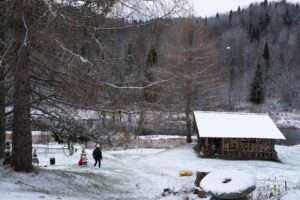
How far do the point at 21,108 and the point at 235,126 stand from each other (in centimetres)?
2177

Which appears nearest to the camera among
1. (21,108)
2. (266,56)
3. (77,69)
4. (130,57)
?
(77,69)

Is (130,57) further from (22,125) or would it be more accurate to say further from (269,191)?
(269,191)

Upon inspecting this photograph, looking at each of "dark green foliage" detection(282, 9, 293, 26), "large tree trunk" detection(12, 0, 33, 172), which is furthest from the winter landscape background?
"dark green foliage" detection(282, 9, 293, 26)

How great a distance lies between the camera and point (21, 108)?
37.0 ft

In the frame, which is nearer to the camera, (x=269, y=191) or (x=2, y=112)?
(x=2, y=112)

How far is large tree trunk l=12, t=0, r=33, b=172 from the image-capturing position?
34.9ft

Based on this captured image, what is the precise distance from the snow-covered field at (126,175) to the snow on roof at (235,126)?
77.0 inches

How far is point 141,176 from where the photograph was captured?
2039cm

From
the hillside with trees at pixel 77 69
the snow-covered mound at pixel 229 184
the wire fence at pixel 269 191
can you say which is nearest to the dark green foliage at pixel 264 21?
the wire fence at pixel 269 191

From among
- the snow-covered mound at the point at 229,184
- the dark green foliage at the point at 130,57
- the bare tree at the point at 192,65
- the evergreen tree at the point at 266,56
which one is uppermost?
the evergreen tree at the point at 266,56

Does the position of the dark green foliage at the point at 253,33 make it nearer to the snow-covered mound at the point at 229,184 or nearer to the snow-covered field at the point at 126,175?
the snow-covered field at the point at 126,175

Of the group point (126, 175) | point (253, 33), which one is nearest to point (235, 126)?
point (126, 175)

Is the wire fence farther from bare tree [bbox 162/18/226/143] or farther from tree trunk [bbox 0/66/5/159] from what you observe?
bare tree [bbox 162/18/226/143]

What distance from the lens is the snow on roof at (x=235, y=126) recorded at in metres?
29.1
